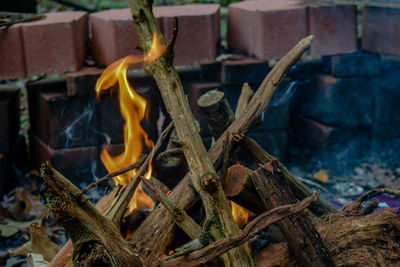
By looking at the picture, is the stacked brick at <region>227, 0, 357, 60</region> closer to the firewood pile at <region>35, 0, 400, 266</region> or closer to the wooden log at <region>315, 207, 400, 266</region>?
the firewood pile at <region>35, 0, 400, 266</region>

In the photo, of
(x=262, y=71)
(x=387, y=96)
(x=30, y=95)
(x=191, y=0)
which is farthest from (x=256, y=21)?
(x=191, y=0)

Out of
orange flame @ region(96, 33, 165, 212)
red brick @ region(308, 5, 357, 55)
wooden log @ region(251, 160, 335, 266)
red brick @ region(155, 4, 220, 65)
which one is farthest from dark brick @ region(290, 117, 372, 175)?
wooden log @ region(251, 160, 335, 266)

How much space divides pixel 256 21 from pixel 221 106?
1213 millimetres

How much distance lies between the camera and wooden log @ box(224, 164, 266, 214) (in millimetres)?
2418

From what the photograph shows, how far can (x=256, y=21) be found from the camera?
386 centimetres

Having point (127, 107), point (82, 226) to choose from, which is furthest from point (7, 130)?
point (82, 226)

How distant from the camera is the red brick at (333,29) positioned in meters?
3.88

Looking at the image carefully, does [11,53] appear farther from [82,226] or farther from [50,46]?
[82,226]

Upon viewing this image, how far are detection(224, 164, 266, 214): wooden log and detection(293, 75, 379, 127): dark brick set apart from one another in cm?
190

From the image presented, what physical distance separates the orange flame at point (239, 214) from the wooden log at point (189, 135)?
364 mm

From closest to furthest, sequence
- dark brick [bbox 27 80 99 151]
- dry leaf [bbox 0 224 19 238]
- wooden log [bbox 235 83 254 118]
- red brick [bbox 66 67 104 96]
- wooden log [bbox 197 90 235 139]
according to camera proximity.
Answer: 1. wooden log [bbox 197 90 235 139]
2. wooden log [bbox 235 83 254 118]
3. dry leaf [bbox 0 224 19 238]
4. red brick [bbox 66 67 104 96]
5. dark brick [bbox 27 80 99 151]

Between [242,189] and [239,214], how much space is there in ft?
1.25

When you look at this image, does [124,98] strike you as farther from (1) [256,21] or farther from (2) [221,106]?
(1) [256,21]

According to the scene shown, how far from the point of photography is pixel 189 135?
2.49 m
